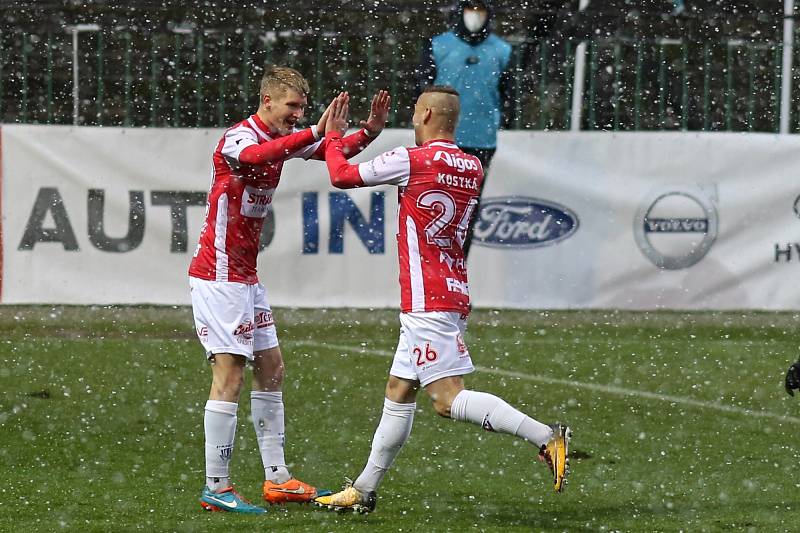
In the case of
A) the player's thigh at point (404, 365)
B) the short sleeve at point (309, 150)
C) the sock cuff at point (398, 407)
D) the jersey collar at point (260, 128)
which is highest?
the jersey collar at point (260, 128)

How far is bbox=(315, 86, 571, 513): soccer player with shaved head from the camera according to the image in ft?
20.5

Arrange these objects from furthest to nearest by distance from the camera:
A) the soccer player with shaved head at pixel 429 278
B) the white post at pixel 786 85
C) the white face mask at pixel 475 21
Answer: the white post at pixel 786 85 → the white face mask at pixel 475 21 → the soccer player with shaved head at pixel 429 278

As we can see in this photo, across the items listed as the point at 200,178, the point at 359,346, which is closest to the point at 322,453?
the point at 359,346

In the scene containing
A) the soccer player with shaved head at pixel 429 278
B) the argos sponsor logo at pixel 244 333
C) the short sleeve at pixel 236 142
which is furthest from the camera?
the argos sponsor logo at pixel 244 333

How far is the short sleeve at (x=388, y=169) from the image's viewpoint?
6.23m

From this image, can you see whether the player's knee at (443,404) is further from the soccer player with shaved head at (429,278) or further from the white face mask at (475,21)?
the white face mask at (475,21)

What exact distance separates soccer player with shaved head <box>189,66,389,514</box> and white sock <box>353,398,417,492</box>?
1.40ft

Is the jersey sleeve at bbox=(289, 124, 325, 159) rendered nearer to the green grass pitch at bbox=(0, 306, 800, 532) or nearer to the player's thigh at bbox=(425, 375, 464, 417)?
the player's thigh at bbox=(425, 375, 464, 417)

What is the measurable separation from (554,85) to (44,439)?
6431mm

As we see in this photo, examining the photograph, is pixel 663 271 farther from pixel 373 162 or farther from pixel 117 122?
pixel 373 162

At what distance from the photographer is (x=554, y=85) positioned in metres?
13.2

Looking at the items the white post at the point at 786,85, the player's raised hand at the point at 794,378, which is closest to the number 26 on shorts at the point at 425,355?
the player's raised hand at the point at 794,378

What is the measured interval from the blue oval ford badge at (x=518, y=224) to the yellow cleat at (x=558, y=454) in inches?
261

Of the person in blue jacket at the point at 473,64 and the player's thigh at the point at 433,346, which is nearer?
the player's thigh at the point at 433,346
